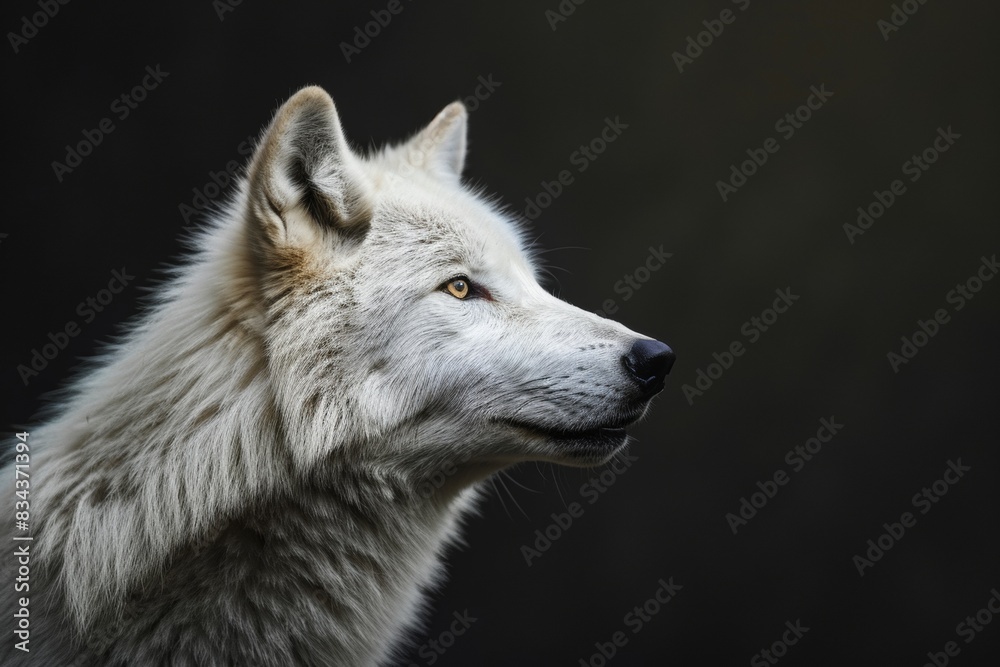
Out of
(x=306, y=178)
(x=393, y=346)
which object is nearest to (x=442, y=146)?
(x=306, y=178)

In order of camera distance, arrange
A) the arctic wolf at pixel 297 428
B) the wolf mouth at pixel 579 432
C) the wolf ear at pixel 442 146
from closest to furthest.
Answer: the arctic wolf at pixel 297 428, the wolf mouth at pixel 579 432, the wolf ear at pixel 442 146

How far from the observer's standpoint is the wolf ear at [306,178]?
7.39ft

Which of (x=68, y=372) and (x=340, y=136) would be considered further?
(x=68, y=372)

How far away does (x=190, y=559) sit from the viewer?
227 cm

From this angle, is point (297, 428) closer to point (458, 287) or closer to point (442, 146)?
point (458, 287)

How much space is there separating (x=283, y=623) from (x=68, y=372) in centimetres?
259

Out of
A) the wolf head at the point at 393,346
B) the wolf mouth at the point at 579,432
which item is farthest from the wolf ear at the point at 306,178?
the wolf mouth at the point at 579,432

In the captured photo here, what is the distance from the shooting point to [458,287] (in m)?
2.49

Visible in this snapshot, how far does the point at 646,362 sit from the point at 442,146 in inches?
51.5

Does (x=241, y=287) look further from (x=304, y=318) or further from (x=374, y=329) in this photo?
(x=374, y=329)

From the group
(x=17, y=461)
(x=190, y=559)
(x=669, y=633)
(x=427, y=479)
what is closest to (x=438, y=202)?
(x=427, y=479)

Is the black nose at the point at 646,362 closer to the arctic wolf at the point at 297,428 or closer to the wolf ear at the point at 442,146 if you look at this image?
the arctic wolf at the point at 297,428

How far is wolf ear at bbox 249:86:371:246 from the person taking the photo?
7.39ft

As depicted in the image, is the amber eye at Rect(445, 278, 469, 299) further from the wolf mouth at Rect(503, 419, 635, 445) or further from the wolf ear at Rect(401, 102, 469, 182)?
the wolf ear at Rect(401, 102, 469, 182)
